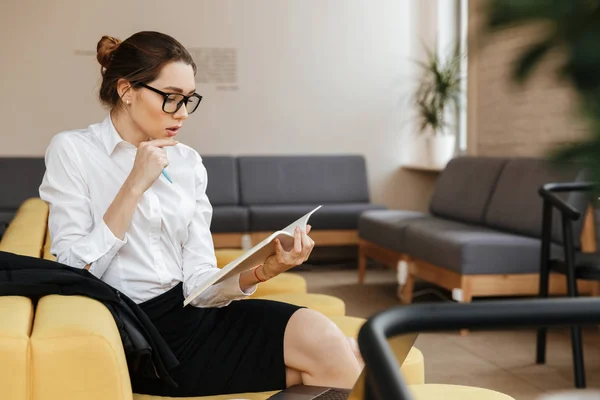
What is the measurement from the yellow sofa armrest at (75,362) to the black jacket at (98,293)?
229 millimetres

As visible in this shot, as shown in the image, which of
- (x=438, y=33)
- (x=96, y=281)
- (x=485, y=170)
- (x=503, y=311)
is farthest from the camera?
(x=438, y=33)

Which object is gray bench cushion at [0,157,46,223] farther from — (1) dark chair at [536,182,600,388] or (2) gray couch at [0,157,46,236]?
(1) dark chair at [536,182,600,388]

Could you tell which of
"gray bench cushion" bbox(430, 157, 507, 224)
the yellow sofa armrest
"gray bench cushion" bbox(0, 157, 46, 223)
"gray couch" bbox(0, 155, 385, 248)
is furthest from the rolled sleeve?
"gray bench cushion" bbox(0, 157, 46, 223)

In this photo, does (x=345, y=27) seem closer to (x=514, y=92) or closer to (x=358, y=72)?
(x=358, y=72)

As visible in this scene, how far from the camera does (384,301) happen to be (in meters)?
5.37

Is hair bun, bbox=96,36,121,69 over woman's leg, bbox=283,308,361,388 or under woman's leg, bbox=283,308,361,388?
over

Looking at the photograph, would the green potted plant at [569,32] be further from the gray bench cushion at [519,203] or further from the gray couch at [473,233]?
the gray bench cushion at [519,203]

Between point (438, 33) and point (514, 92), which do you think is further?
point (438, 33)

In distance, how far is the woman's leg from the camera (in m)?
1.89

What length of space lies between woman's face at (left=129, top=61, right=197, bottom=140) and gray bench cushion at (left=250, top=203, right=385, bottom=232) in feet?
14.6

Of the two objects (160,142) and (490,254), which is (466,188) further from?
(160,142)

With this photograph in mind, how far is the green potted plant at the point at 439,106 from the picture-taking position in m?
6.64

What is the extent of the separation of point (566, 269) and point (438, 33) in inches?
162

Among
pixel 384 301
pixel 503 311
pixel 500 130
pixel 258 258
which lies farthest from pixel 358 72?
pixel 503 311
